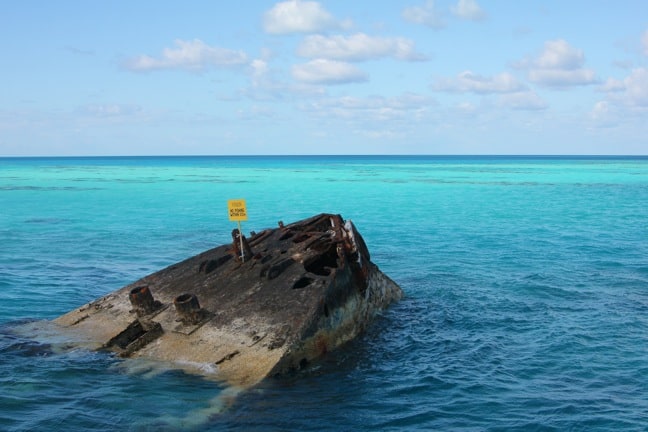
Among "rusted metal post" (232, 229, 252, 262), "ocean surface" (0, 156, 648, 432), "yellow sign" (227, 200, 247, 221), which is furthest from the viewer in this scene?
"rusted metal post" (232, 229, 252, 262)

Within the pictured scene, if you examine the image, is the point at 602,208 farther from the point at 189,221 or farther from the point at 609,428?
the point at 609,428

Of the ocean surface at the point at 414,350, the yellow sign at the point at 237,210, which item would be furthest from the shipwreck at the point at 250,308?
the yellow sign at the point at 237,210

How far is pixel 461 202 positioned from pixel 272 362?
1846 inches

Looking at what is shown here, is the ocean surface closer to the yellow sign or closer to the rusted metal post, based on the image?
the rusted metal post

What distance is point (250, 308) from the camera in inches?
518

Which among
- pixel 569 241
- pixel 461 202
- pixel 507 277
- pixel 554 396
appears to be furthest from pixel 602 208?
pixel 554 396

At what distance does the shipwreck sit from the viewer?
11.9 meters

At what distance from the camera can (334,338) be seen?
43.9 ft

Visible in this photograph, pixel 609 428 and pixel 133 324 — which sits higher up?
pixel 133 324

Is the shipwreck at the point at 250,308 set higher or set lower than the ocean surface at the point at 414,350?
higher

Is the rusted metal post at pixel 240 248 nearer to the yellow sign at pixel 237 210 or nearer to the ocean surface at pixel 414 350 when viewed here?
the yellow sign at pixel 237 210

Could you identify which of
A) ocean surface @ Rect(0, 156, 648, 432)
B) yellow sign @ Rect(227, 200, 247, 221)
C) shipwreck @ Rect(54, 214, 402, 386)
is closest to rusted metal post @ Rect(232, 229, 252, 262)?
shipwreck @ Rect(54, 214, 402, 386)

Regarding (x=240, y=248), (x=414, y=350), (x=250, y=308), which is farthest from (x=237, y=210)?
(x=414, y=350)

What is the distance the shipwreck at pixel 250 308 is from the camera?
11875 millimetres
